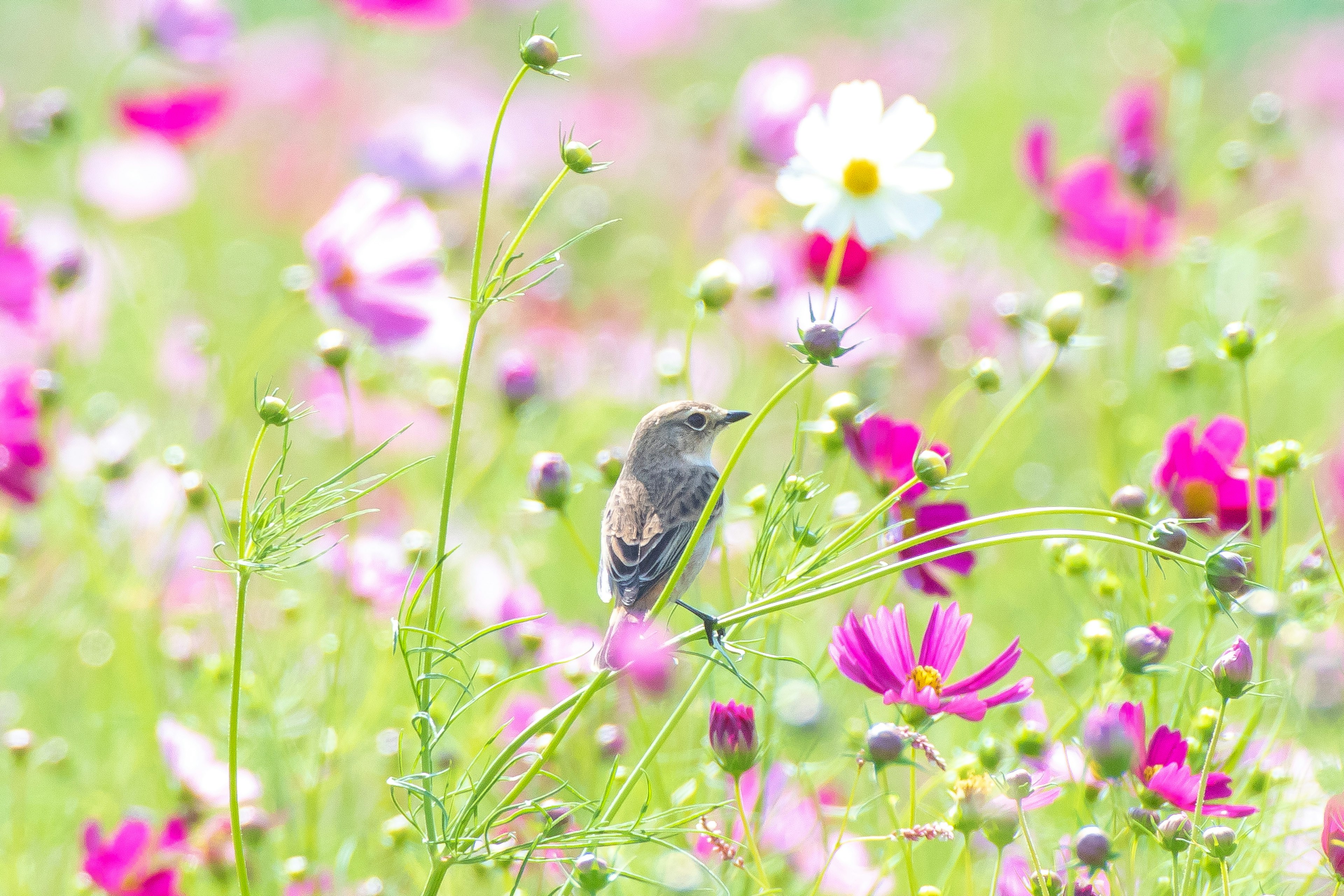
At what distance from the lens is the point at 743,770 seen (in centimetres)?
71

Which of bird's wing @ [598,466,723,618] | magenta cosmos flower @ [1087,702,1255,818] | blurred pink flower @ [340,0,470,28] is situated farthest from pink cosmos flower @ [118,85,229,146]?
magenta cosmos flower @ [1087,702,1255,818]

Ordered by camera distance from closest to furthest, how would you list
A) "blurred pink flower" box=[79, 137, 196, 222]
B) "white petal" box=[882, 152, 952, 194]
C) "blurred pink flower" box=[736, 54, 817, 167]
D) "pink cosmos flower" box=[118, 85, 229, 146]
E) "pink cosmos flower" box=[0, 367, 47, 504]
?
"white petal" box=[882, 152, 952, 194] → "pink cosmos flower" box=[0, 367, 47, 504] → "blurred pink flower" box=[736, 54, 817, 167] → "pink cosmos flower" box=[118, 85, 229, 146] → "blurred pink flower" box=[79, 137, 196, 222]

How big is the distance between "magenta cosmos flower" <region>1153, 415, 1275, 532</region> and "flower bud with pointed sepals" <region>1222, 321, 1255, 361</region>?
6 cm

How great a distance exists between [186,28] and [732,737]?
1.15 m

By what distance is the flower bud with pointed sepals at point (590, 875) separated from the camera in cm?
64

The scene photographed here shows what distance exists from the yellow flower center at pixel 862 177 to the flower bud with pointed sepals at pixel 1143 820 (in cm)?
44

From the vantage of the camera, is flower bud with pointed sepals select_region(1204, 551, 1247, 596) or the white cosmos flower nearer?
flower bud with pointed sepals select_region(1204, 551, 1247, 596)

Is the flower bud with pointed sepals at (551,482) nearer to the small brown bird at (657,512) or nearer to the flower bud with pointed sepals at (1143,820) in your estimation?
the small brown bird at (657,512)

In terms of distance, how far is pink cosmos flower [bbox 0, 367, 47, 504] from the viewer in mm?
1083

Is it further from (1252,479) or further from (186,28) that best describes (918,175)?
(186,28)

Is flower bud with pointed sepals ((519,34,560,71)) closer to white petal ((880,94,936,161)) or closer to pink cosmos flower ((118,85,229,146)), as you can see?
white petal ((880,94,936,161))

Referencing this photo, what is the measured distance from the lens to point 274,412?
2.09ft

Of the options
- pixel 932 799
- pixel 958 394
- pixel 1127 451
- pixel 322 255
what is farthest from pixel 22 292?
pixel 1127 451

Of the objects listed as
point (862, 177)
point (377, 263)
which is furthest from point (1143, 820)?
point (377, 263)
